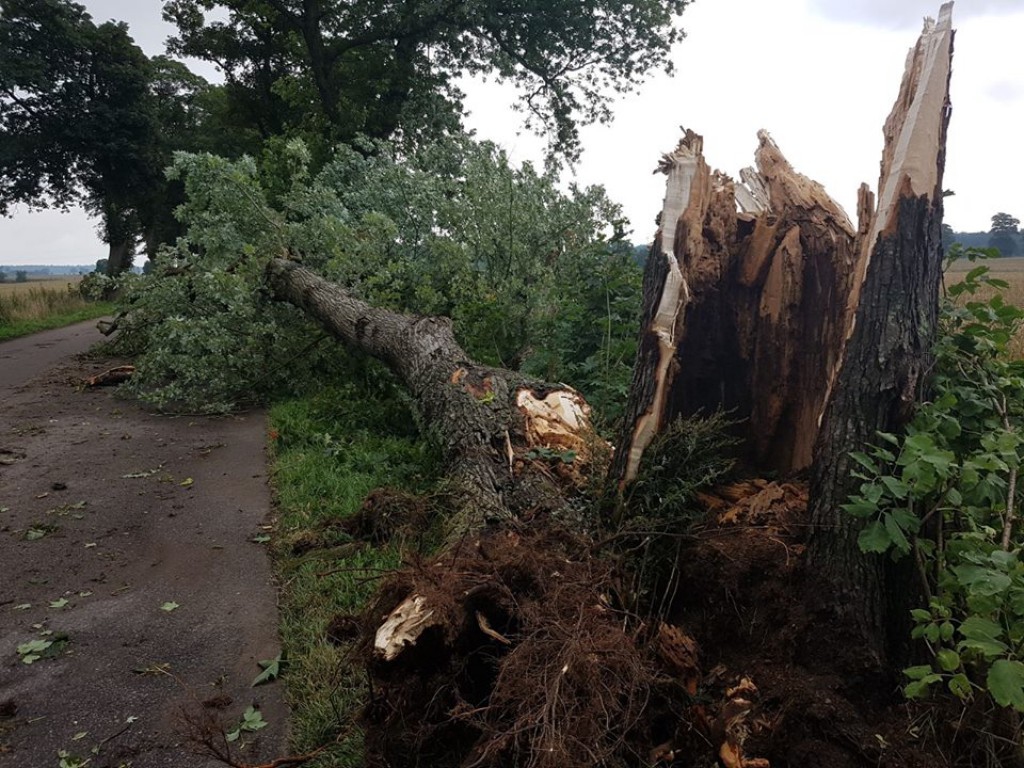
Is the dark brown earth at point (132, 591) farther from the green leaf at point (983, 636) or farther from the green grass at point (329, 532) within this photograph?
the green leaf at point (983, 636)

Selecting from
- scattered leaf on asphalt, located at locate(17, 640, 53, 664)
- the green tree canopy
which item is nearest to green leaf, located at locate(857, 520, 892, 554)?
scattered leaf on asphalt, located at locate(17, 640, 53, 664)

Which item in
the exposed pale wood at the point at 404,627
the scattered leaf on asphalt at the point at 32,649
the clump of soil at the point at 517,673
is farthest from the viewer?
the scattered leaf on asphalt at the point at 32,649

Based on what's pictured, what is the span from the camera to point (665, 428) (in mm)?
3230

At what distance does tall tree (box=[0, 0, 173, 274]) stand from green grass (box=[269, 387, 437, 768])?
71.5 ft

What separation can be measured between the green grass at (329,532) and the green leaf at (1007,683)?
1837mm

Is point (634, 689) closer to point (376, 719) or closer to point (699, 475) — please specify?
point (376, 719)

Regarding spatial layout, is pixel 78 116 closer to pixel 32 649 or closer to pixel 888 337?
pixel 32 649

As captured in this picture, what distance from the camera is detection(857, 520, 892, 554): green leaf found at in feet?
6.59

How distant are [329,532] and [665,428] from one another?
2.09 meters

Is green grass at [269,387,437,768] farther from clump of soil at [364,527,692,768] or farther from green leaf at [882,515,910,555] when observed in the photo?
green leaf at [882,515,910,555]

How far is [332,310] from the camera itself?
7375 millimetres

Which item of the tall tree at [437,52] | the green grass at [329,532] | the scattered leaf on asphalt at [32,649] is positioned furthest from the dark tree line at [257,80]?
Result: the scattered leaf on asphalt at [32,649]

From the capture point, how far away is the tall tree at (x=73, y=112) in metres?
22.2

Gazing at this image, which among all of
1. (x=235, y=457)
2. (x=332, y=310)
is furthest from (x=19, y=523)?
(x=332, y=310)
